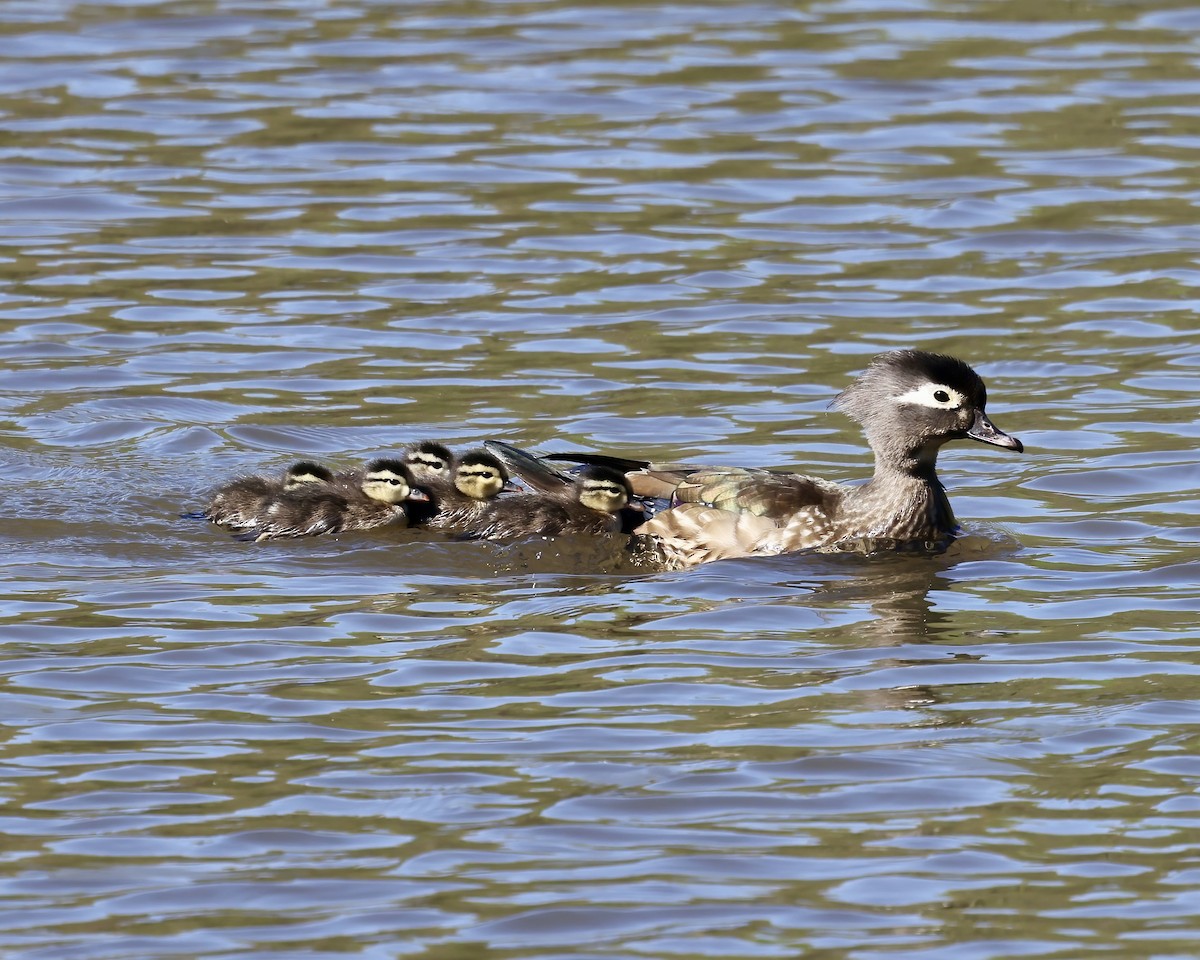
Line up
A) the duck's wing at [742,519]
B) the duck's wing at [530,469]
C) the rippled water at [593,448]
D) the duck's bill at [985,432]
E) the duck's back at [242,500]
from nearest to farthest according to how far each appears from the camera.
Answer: the rippled water at [593,448] → the duck's wing at [742,519] → the duck's bill at [985,432] → the duck's back at [242,500] → the duck's wing at [530,469]

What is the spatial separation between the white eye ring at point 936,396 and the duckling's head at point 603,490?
141cm

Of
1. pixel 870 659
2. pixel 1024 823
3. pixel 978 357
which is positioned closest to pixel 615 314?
pixel 978 357

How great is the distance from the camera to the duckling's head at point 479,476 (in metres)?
11.2

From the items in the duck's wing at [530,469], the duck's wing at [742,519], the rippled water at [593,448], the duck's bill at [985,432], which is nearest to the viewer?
the rippled water at [593,448]

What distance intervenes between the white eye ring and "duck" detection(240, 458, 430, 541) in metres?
2.39

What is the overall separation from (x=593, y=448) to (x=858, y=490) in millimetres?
1869

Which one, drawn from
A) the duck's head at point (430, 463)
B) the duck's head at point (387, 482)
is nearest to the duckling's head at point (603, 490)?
the duck's head at point (430, 463)

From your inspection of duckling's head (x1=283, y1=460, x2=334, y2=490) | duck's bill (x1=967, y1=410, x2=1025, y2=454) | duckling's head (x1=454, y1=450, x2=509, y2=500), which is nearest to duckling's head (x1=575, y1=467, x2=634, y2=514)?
duckling's head (x1=454, y1=450, x2=509, y2=500)

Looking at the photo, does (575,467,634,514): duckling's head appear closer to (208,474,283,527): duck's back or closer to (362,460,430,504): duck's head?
Result: (362,460,430,504): duck's head

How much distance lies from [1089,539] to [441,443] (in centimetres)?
335

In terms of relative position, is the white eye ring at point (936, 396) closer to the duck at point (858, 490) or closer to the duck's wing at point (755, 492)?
the duck at point (858, 490)

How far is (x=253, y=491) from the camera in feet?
36.9

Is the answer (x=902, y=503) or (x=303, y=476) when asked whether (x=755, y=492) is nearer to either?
(x=902, y=503)

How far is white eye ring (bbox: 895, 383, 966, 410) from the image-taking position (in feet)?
36.1
